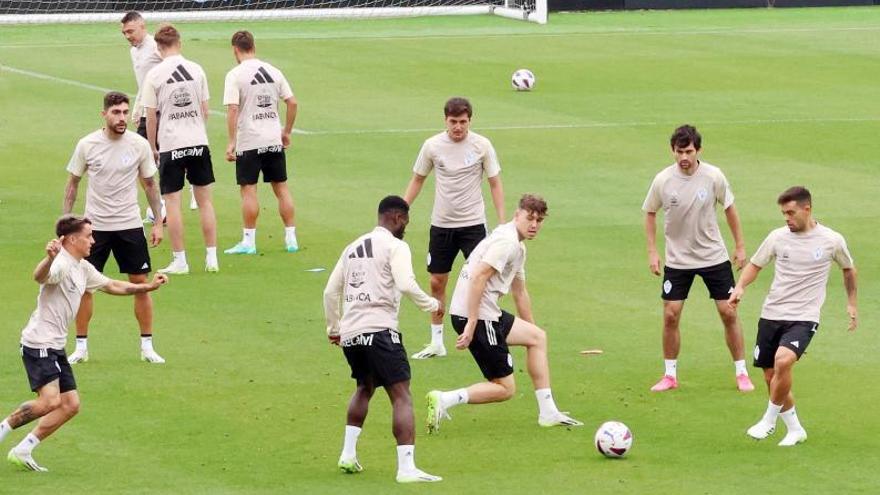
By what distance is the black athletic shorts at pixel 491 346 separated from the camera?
13.6 m

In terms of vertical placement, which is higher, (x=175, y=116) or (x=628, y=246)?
(x=175, y=116)

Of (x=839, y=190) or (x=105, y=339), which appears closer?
(x=105, y=339)

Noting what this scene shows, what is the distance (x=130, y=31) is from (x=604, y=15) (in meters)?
29.0

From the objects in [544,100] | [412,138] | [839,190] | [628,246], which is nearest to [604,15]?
[544,100]

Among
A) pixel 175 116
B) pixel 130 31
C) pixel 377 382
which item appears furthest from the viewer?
pixel 130 31

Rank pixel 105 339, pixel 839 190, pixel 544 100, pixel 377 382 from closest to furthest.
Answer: pixel 377 382 → pixel 105 339 → pixel 839 190 → pixel 544 100

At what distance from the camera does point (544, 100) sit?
33875mm

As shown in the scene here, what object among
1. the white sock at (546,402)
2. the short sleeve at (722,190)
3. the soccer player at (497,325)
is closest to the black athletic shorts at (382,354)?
the soccer player at (497,325)

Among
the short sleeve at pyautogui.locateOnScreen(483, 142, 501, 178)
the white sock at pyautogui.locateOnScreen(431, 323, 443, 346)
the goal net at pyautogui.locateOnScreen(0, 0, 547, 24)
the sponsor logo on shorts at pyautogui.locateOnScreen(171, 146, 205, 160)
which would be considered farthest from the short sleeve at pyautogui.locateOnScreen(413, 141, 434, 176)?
the goal net at pyautogui.locateOnScreen(0, 0, 547, 24)

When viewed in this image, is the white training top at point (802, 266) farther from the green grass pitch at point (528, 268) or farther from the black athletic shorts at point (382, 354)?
the black athletic shorts at point (382, 354)

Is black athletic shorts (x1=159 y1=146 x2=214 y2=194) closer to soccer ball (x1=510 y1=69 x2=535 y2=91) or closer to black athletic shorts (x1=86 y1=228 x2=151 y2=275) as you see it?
black athletic shorts (x1=86 y1=228 x2=151 y2=275)

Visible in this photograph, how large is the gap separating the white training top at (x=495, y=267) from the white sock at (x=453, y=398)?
617mm

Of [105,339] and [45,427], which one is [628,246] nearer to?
[105,339]

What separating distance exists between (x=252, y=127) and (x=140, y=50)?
2022 mm
